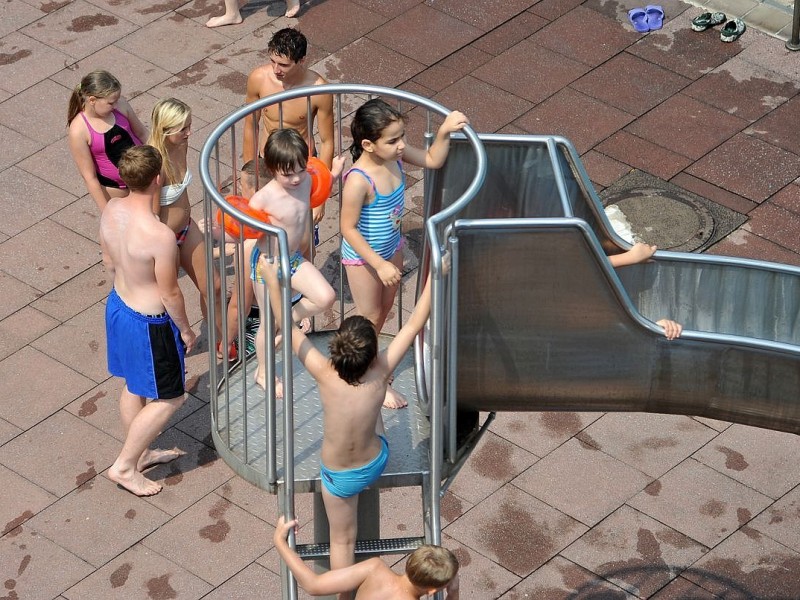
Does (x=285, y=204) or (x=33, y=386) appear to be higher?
(x=285, y=204)

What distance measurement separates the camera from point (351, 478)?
558 cm

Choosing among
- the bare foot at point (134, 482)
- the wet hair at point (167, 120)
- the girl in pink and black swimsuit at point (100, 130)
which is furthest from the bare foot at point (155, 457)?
the wet hair at point (167, 120)

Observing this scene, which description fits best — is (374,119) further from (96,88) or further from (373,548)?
(96,88)

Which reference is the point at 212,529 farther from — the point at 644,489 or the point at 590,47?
the point at 590,47

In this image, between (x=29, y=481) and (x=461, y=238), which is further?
(x=29, y=481)

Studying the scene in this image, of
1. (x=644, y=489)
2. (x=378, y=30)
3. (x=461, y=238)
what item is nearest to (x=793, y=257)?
(x=644, y=489)

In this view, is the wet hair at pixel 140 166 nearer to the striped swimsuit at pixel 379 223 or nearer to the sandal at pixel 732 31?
the striped swimsuit at pixel 379 223

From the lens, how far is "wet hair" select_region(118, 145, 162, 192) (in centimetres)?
721

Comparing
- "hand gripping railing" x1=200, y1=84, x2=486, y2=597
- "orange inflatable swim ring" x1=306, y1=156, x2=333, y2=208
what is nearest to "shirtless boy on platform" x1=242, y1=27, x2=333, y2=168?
"orange inflatable swim ring" x1=306, y1=156, x2=333, y2=208

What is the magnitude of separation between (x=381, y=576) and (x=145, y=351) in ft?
8.82

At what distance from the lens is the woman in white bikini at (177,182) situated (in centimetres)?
802

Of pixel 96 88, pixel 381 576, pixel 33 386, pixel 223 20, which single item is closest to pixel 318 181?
pixel 96 88

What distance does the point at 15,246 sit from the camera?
9.99 meters

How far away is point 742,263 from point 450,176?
4.32 ft
